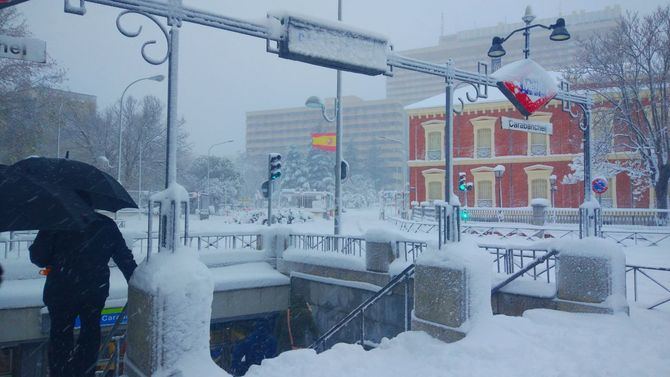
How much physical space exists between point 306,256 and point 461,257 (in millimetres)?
8475

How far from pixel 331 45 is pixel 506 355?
387 centimetres

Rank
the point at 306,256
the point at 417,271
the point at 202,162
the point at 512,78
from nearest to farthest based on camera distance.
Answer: the point at 417,271
the point at 512,78
the point at 306,256
the point at 202,162

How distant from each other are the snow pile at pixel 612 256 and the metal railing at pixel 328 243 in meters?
7.26

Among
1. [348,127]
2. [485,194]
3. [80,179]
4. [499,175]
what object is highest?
[348,127]

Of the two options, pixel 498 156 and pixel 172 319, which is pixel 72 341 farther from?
pixel 498 156

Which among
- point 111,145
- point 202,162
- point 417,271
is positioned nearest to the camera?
point 417,271

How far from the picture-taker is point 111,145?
48219 millimetres

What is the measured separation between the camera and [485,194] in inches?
1483

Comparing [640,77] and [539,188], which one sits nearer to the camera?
[640,77]

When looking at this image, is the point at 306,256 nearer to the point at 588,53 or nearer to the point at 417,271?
the point at 417,271

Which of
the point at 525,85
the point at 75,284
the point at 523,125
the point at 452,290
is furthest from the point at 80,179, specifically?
the point at 525,85

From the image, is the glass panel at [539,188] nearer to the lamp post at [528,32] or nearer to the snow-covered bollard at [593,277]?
the lamp post at [528,32]

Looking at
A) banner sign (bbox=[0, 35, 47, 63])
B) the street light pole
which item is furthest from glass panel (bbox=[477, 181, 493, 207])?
banner sign (bbox=[0, 35, 47, 63])

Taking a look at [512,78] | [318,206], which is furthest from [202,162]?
[512,78]
